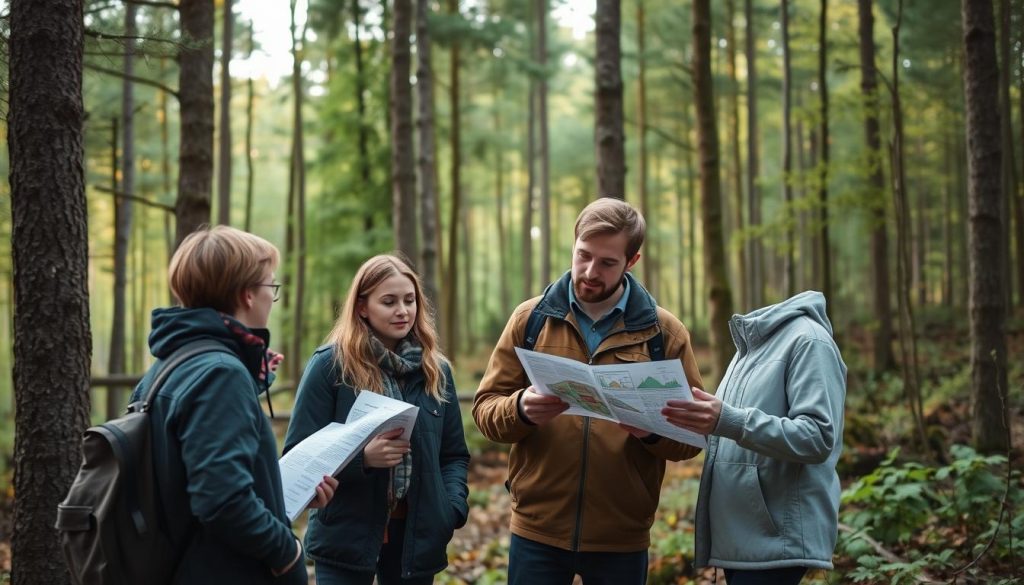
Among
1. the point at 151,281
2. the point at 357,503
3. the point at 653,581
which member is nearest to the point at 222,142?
the point at 653,581

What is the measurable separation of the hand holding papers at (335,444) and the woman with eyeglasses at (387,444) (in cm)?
10

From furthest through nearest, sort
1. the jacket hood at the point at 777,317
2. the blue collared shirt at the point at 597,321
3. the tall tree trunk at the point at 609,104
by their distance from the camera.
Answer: the tall tree trunk at the point at 609,104 < the blue collared shirt at the point at 597,321 < the jacket hood at the point at 777,317

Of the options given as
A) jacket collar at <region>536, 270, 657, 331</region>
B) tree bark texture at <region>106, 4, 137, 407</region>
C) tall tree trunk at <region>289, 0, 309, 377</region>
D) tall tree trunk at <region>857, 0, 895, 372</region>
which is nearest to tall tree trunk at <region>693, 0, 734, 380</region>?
tall tree trunk at <region>857, 0, 895, 372</region>

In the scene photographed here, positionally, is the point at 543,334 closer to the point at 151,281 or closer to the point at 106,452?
the point at 106,452

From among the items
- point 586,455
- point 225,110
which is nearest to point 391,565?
point 586,455

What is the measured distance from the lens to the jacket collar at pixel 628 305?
134 inches

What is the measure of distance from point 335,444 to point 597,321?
1173mm

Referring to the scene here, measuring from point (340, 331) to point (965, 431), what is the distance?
957cm

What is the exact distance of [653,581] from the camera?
609 centimetres

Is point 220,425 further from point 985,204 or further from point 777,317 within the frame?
point 985,204

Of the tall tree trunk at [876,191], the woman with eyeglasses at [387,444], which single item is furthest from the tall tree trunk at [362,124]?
the woman with eyeglasses at [387,444]

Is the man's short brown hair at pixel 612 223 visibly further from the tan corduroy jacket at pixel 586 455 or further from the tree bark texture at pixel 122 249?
the tree bark texture at pixel 122 249

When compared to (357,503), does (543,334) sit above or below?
above

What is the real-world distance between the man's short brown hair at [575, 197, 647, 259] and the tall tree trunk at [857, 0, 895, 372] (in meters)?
9.04
